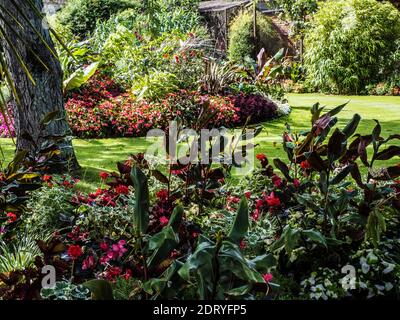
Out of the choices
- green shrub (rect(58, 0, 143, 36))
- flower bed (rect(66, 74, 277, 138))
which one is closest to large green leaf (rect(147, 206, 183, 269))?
flower bed (rect(66, 74, 277, 138))

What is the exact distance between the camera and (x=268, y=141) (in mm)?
8359

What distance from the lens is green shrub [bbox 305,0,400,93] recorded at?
16.2 m

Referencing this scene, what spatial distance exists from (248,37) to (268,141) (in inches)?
521

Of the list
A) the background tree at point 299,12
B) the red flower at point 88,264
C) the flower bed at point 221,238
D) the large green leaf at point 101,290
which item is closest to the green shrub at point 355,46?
the background tree at point 299,12

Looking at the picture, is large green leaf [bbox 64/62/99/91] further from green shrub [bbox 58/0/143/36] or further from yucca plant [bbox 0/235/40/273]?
green shrub [bbox 58/0/143/36]

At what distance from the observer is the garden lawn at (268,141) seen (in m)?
6.87

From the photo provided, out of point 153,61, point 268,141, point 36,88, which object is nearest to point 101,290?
point 36,88

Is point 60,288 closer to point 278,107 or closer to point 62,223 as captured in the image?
point 62,223

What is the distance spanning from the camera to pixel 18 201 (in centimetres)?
329

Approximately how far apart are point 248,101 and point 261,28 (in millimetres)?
11400

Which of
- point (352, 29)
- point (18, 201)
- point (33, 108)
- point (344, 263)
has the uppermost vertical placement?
point (352, 29)

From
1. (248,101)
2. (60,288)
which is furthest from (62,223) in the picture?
(248,101)

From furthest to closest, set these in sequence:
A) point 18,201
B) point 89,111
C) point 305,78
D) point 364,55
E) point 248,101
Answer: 1. point 305,78
2. point 364,55
3. point 248,101
4. point 89,111
5. point 18,201

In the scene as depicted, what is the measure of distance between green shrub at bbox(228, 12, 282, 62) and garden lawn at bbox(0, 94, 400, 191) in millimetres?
7497
